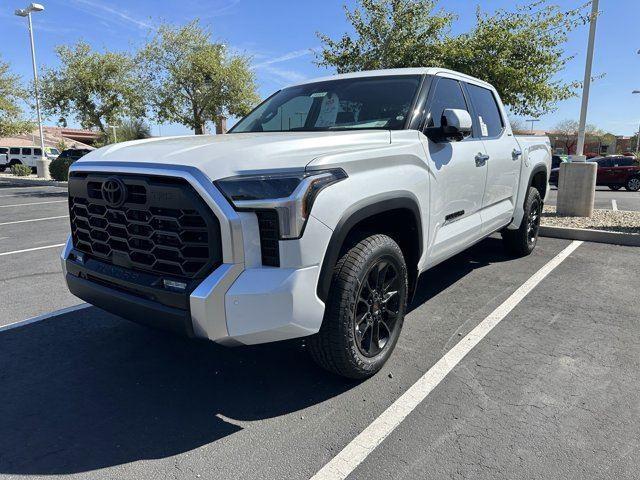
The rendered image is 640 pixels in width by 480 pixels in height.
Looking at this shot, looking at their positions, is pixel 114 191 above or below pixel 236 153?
below

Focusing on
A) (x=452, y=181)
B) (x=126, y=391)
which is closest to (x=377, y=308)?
(x=452, y=181)

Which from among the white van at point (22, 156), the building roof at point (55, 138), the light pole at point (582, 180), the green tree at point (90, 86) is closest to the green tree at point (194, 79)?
the green tree at point (90, 86)

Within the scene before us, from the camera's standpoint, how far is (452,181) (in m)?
3.68

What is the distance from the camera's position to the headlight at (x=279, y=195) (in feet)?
7.43

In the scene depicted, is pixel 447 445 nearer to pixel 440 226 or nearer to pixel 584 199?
pixel 440 226

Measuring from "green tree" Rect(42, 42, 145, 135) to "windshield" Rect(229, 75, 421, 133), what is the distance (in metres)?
20.9

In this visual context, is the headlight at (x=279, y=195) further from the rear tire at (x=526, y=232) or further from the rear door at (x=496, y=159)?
the rear tire at (x=526, y=232)

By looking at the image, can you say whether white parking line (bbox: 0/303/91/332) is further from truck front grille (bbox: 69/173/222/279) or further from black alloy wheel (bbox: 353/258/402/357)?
black alloy wheel (bbox: 353/258/402/357)

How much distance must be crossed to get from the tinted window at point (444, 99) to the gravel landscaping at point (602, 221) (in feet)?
15.0

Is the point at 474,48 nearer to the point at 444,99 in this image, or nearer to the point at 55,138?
the point at 444,99

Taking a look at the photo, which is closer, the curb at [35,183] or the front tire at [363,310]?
the front tire at [363,310]

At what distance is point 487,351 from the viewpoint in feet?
11.4

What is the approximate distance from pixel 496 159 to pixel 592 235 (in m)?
3.65

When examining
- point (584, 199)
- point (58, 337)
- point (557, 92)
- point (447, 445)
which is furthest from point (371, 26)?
point (447, 445)
